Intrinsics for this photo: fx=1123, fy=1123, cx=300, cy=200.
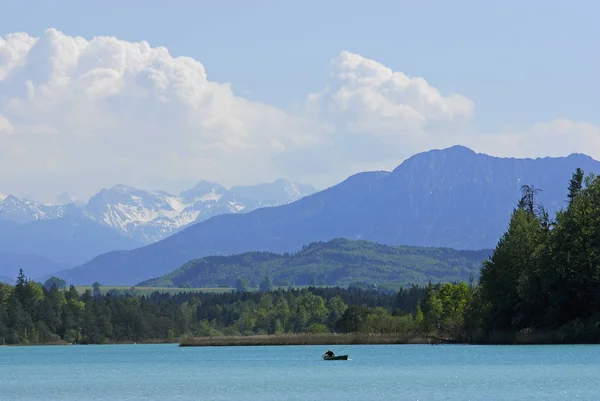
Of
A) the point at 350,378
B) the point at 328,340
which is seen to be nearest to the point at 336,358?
the point at 350,378

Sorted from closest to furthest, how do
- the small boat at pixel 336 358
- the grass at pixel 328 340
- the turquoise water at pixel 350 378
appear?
1. the turquoise water at pixel 350 378
2. the small boat at pixel 336 358
3. the grass at pixel 328 340

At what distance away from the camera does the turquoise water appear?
6900 centimetres

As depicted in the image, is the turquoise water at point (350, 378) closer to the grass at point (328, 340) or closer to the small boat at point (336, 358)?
the small boat at point (336, 358)

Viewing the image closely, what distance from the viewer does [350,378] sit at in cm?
8500

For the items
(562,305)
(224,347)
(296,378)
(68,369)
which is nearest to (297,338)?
(224,347)

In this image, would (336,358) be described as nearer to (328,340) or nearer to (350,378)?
(350,378)

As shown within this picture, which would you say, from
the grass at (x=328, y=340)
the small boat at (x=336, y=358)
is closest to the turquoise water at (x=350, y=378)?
the small boat at (x=336, y=358)

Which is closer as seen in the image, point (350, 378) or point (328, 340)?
point (350, 378)

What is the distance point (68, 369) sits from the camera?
119 m

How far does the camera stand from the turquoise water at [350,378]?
226 feet

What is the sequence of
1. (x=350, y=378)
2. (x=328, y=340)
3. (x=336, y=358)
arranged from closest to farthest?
1. (x=350, y=378)
2. (x=336, y=358)
3. (x=328, y=340)

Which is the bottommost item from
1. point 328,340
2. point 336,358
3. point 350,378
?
point 350,378

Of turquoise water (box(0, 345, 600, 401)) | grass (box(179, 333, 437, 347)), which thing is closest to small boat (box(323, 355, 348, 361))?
turquoise water (box(0, 345, 600, 401))

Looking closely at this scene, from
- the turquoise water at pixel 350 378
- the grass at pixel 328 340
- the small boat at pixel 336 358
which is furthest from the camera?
the grass at pixel 328 340
